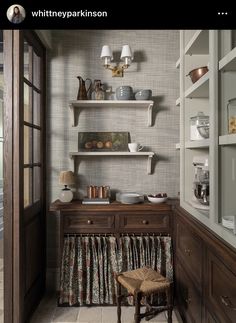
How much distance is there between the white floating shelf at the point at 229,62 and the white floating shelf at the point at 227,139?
0.35 meters

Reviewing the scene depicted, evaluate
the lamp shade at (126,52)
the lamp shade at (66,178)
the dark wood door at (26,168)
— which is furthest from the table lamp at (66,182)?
the lamp shade at (126,52)

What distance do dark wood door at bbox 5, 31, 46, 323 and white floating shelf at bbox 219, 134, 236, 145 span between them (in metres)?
1.37

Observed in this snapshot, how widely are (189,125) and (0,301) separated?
2.22 metres

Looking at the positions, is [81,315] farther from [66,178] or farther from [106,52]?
→ [106,52]

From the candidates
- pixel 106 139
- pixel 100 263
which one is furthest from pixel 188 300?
pixel 106 139

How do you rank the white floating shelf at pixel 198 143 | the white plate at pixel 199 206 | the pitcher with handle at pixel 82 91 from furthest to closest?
the pitcher with handle at pixel 82 91 → the white plate at pixel 199 206 → the white floating shelf at pixel 198 143

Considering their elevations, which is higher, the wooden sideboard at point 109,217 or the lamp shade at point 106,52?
the lamp shade at point 106,52

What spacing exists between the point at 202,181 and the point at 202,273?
596 mm

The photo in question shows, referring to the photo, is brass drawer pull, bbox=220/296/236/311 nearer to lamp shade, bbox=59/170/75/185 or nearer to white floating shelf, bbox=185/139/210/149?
white floating shelf, bbox=185/139/210/149

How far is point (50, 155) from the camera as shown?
2666 millimetres

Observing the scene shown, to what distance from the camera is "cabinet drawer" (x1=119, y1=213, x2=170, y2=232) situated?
7.65 ft

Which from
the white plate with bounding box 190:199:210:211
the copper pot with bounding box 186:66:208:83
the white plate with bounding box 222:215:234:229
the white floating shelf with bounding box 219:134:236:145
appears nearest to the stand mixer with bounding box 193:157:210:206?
the white plate with bounding box 190:199:210:211
